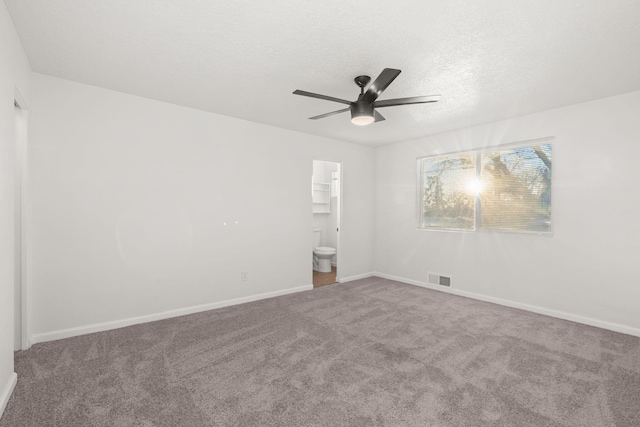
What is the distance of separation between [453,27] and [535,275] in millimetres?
3371

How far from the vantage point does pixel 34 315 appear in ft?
9.46

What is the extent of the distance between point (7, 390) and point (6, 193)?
134 centimetres

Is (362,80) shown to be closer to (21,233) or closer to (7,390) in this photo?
(21,233)

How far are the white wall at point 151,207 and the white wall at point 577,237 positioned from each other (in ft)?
8.68

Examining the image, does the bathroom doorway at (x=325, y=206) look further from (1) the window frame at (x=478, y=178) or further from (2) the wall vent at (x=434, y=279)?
(2) the wall vent at (x=434, y=279)

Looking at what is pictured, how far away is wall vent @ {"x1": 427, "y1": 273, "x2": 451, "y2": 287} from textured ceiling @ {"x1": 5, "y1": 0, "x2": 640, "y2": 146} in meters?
2.69

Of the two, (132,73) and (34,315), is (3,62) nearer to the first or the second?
(132,73)

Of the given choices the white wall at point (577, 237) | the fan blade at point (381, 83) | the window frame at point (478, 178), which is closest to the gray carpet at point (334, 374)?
the white wall at point (577, 237)

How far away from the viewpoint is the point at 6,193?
2.06m

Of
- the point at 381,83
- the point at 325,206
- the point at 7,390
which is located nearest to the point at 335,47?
the point at 381,83

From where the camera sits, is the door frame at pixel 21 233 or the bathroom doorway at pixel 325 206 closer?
the door frame at pixel 21 233

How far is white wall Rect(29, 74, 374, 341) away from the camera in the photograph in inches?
117

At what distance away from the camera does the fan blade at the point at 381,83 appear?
7.20 ft

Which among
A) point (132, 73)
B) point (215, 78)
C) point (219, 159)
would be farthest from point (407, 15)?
point (219, 159)
